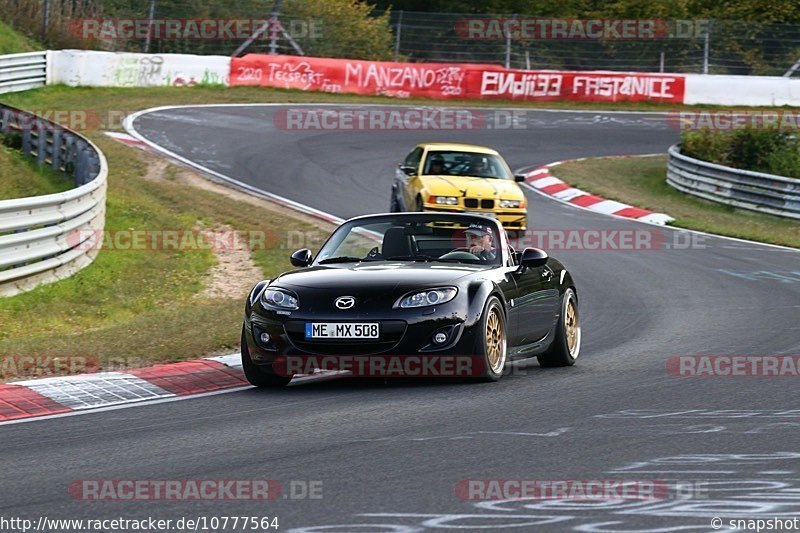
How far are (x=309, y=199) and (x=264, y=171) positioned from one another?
3082 millimetres

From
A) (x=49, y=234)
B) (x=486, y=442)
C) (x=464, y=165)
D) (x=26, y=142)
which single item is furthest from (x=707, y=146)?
(x=486, y=442)

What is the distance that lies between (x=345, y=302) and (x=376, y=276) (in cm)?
40

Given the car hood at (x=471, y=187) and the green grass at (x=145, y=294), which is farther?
the car hood at (x=471, y=187)

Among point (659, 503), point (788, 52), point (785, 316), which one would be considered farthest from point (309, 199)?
point (788, 52)

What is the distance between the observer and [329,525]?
5.34m

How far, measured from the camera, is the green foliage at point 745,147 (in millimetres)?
28156

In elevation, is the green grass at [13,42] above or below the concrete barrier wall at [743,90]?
above

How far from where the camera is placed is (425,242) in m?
10.5

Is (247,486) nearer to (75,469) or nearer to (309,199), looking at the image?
(75,469)

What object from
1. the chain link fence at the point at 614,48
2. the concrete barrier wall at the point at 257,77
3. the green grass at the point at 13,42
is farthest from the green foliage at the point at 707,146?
the green grass at the point at 13,42

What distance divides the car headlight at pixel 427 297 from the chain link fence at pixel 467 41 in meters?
31.4

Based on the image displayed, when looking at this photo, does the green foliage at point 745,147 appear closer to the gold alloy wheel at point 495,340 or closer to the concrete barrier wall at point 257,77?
the concrete barrier wall at point 257,77

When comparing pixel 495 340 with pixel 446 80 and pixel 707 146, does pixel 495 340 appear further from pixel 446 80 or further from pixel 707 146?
pixel 446 80

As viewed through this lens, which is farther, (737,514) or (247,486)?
(247,486)
